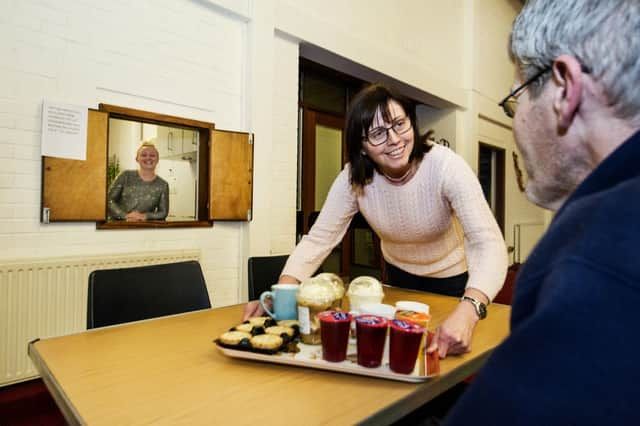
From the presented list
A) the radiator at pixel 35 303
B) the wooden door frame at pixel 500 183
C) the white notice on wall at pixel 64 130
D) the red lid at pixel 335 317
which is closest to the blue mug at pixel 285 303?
the red lid at pixel 335 317

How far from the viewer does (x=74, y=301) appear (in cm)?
236

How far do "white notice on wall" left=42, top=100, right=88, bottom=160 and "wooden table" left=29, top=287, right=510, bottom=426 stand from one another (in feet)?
5.22

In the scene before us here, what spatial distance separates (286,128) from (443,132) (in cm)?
307

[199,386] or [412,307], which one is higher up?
[412,307]

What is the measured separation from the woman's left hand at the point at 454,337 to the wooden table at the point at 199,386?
2 cm

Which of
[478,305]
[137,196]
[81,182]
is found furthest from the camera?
[137,196]

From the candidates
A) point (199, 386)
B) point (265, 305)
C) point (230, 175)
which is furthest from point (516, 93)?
point (230, 175)

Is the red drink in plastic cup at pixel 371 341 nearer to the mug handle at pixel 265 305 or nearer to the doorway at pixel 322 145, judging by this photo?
the mug handle at pixel 265 305

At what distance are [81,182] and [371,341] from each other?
217 centimetres

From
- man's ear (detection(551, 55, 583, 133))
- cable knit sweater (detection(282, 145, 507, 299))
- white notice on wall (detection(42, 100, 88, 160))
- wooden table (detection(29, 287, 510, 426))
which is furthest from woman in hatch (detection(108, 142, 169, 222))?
man's ear (detection(551, 55, 583, 133))

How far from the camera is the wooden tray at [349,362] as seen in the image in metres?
0.82

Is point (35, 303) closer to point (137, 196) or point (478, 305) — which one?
point (137, 196)

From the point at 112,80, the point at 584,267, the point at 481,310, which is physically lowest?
the point at 481,310

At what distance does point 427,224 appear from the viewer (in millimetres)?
1534
